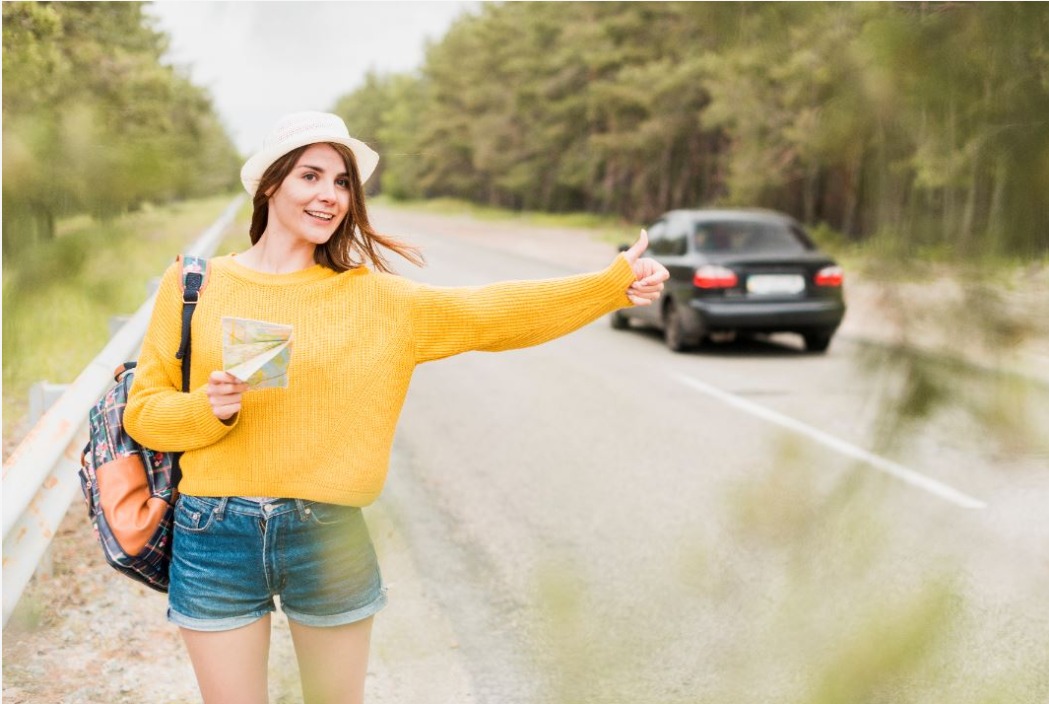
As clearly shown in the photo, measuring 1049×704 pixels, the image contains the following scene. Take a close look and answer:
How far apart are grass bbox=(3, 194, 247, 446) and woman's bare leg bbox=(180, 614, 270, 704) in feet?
2.20

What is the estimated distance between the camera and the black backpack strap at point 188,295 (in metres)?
2.24

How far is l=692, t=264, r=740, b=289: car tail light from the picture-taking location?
10523 mm

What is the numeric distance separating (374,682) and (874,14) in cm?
279

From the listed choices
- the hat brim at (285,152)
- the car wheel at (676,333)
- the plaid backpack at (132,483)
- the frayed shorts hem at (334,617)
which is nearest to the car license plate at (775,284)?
the car wheel at (676,333)

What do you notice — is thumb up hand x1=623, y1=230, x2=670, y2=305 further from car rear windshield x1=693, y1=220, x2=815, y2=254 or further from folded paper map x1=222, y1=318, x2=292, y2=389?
folded paper map x1=222, y1=318, x2=292, y2=389

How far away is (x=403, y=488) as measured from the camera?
6.14 m

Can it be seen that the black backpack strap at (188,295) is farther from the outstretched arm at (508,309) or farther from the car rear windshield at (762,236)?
the car rear windshield at (762,236)

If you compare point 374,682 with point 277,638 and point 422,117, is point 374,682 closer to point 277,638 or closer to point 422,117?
point 277,638

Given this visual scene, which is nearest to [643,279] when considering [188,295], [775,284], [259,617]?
[188,295]

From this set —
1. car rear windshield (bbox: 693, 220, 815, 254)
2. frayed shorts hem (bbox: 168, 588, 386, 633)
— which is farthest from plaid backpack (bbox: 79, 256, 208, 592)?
car rear windshield (bbox: 693, 220, 815, 254)

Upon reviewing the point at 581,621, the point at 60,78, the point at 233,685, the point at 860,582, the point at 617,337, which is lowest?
the point at 617,337

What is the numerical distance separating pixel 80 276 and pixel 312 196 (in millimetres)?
636

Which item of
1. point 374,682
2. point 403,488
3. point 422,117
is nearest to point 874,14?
point 374,682

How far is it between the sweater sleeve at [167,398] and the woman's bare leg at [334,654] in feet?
1.55
